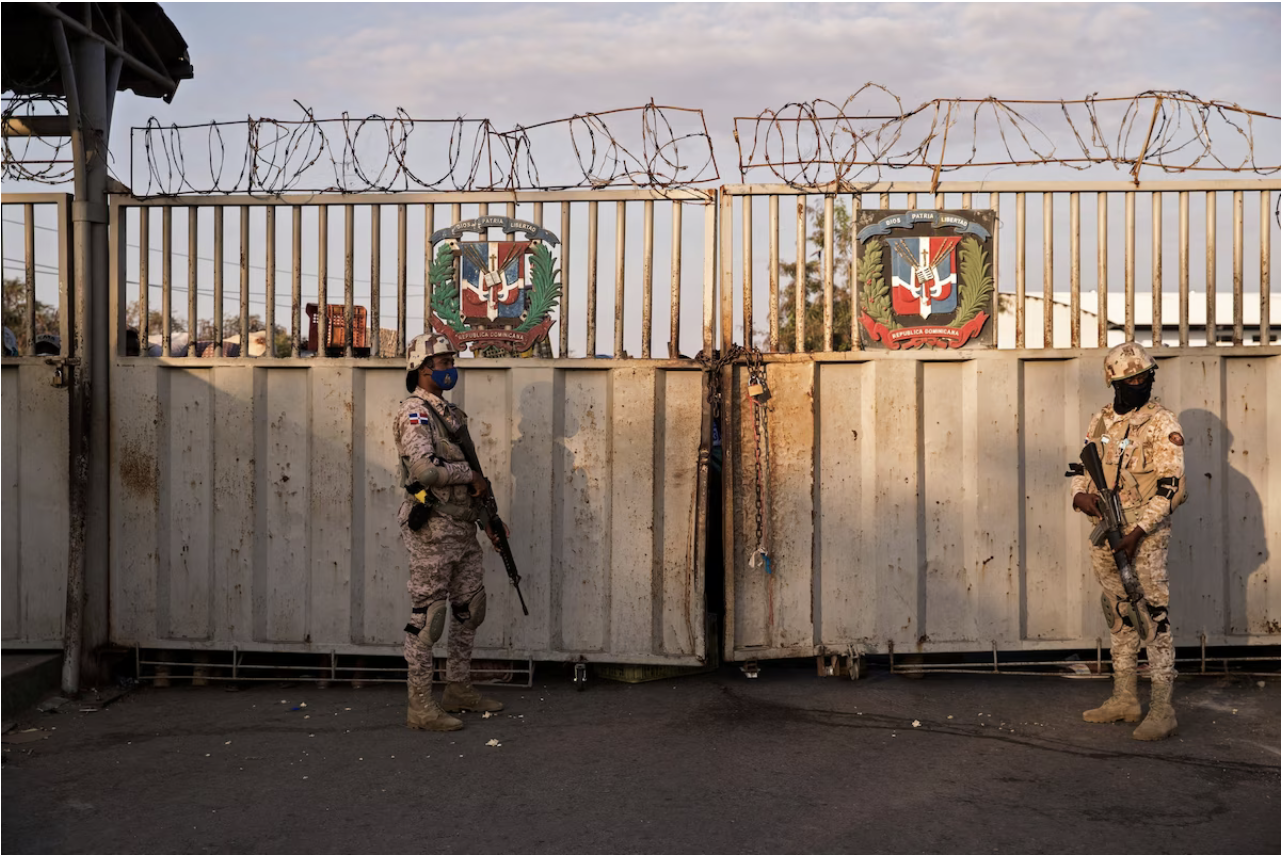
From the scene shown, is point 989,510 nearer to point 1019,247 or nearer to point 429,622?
point 1019,247

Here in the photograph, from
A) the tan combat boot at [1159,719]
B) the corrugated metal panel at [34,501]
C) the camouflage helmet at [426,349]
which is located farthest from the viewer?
the corrugated metal panel at [34,501]

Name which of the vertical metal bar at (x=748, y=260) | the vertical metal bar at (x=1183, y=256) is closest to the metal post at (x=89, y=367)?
the vertical metal bar at (x=748, y=260)

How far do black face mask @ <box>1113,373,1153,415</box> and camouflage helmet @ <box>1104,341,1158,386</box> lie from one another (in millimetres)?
48

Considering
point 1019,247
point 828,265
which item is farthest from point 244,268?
point 1019,247

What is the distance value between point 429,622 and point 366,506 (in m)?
1.21

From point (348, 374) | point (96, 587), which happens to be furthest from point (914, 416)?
point (96, 587)

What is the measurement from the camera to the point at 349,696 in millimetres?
6676

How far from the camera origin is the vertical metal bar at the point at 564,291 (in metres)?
6.78

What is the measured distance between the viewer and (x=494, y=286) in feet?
22.5

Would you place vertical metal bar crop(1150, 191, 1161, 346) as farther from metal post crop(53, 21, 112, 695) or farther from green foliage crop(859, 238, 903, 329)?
metal post crop(53, 21, 112, 695)

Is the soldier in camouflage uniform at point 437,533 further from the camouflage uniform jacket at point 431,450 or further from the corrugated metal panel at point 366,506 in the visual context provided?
the corrugated metal panel at point 366,506

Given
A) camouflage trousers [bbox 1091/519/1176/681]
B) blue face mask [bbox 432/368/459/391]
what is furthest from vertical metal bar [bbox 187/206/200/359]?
camouflage trousers [bbox 1091/519/1176/681]

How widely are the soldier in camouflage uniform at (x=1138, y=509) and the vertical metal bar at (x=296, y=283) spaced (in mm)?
4596

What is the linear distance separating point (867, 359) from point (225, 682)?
444 cm
